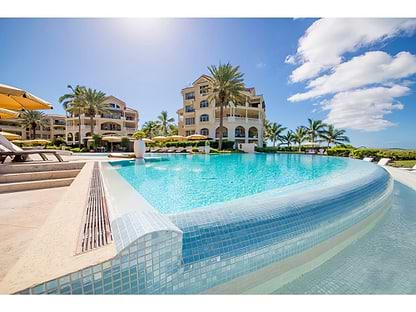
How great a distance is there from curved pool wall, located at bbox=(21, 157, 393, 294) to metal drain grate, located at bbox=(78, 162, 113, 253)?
0.14 meters

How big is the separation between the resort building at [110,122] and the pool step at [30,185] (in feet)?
130

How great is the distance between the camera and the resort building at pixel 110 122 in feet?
142

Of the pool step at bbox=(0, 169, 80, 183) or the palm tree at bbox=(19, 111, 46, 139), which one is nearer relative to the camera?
the pool step at bbox=(0, 169, 80, 183)

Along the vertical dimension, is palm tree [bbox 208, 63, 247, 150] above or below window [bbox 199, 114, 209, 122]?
above

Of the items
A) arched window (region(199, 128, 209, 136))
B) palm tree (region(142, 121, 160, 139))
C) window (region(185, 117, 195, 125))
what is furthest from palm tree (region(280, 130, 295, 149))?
palm tree (region(142, 121, 160, 139))

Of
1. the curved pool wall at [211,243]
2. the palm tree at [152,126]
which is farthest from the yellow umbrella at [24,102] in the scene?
the palm tree at [152,126]

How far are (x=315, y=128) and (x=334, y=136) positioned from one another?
419cm

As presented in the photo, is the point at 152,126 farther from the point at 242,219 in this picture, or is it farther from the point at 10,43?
the point at 242,219

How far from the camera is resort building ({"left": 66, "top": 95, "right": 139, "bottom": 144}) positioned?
142 ft

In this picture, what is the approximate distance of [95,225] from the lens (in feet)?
8.68

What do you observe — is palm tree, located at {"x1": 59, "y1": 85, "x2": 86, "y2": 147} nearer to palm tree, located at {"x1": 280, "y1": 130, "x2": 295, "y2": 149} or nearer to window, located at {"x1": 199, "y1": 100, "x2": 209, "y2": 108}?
window, located at {"x1": 199, "y1": 100, "x2": 209, "y2": 108}

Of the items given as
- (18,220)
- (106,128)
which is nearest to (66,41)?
(18,220)

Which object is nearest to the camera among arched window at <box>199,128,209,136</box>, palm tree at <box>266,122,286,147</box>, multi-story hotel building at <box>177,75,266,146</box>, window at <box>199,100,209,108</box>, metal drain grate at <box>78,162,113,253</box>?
metal drain grate at <box>78,162,113,253</box>

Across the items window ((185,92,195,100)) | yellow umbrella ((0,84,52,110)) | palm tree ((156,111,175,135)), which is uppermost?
window ((185,92,195,100))
